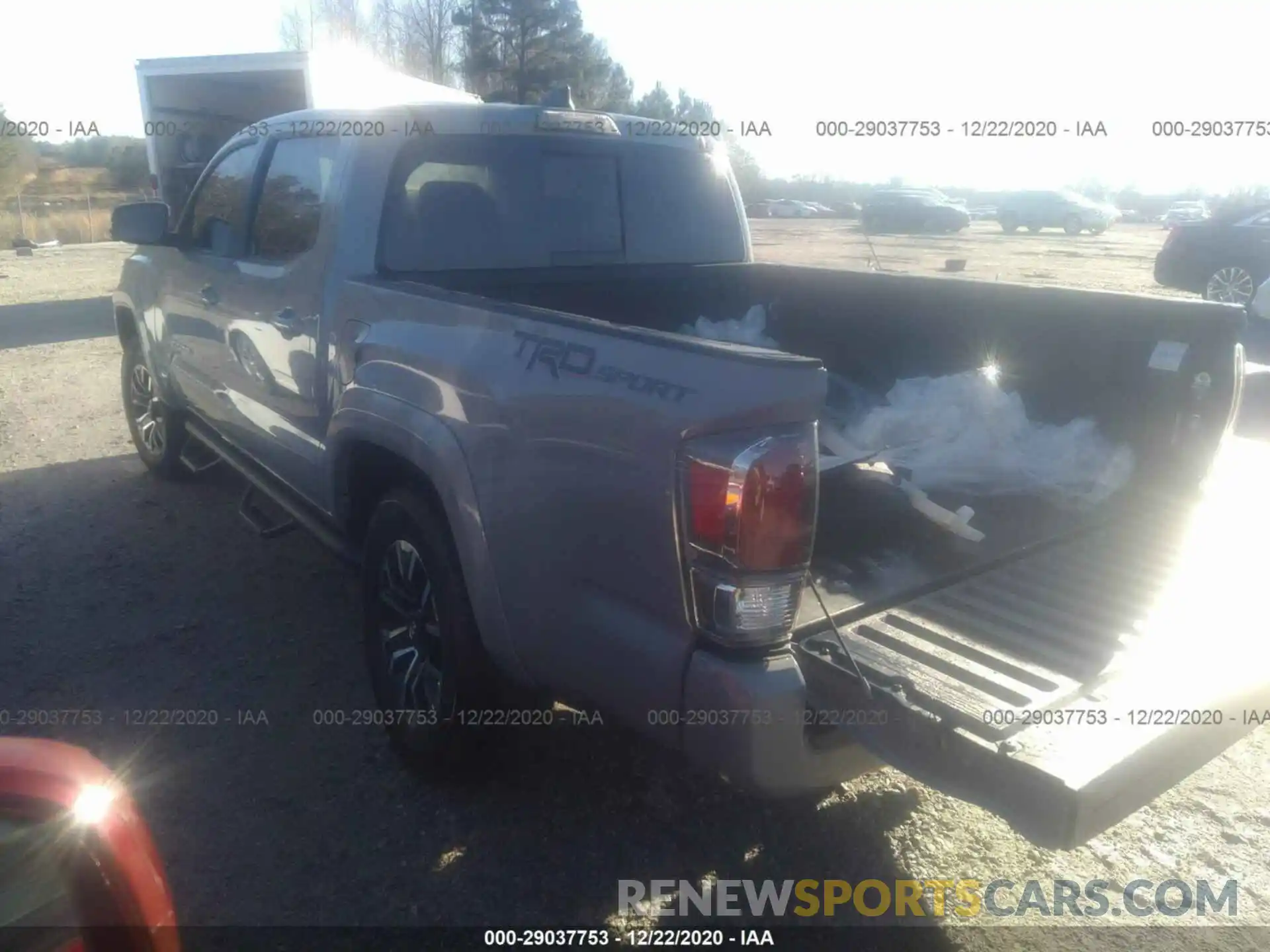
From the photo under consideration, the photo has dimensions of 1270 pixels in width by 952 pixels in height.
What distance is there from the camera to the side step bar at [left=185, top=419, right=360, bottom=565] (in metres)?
3.75

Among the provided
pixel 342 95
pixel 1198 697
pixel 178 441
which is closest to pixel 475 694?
pixel 1198 697

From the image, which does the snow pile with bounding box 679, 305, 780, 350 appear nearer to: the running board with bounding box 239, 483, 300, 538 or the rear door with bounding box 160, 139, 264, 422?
the running board with bounding box 239, 483, 300, 538

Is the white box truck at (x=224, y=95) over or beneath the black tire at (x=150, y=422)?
over

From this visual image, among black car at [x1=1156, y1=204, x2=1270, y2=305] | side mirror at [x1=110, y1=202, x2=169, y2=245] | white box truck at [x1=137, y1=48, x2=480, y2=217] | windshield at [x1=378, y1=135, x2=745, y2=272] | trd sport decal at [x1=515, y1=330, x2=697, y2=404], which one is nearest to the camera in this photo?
trd sport decal at [x1=515, y1=330, x2=697, y2=404]

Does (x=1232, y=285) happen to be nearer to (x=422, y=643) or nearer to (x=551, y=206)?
(x=551, y=206)

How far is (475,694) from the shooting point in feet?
9.70

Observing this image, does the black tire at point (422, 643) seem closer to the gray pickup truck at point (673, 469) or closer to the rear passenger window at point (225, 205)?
the gray pickup truck at point (673, 469)

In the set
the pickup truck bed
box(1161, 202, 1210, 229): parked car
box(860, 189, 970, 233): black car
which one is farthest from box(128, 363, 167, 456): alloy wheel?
box(1161, 202, 1210, 229): parked car

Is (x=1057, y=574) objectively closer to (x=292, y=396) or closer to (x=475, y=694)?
(x=475, y=694)

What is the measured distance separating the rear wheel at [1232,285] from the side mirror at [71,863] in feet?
50.1

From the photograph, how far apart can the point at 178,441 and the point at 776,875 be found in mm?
4733

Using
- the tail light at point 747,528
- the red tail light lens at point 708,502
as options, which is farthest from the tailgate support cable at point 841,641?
the red tail light lens at point 708,502

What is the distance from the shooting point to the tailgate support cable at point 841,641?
6.83 feet

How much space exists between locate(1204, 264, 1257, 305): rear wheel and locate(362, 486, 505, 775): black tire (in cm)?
1387
